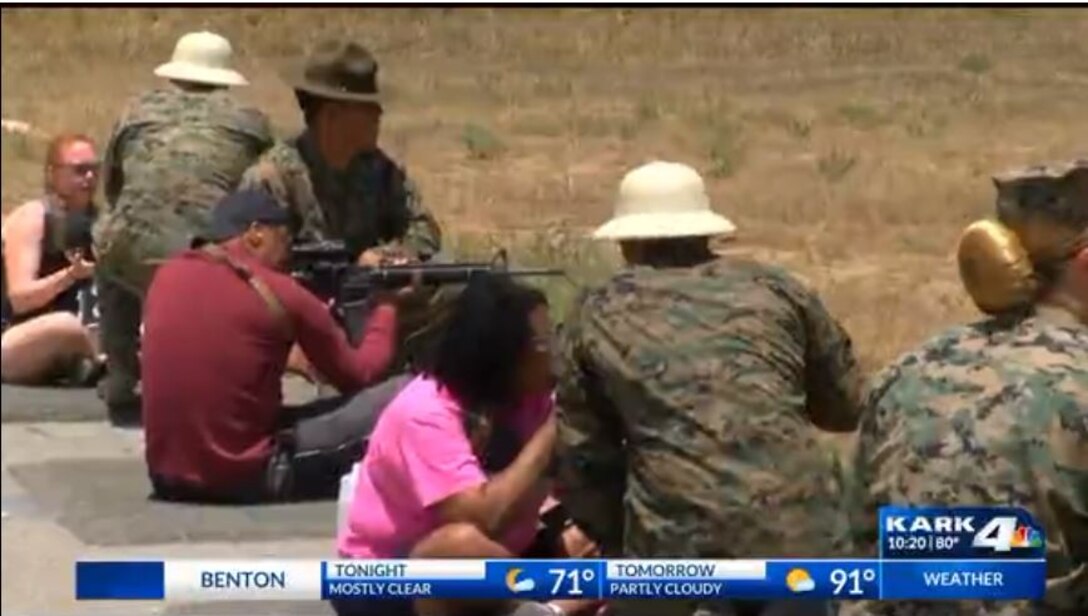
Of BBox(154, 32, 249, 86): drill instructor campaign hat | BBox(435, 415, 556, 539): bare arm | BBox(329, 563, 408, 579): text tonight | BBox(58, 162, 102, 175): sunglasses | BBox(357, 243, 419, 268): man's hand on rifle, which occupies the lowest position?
BBox(329, 563, 408, 579): text tonight

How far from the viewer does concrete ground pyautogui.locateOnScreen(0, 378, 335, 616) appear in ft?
19.9

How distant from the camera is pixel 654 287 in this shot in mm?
5406

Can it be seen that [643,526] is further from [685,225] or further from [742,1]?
[742,1]

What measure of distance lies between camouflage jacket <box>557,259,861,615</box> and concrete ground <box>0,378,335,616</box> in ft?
3.01

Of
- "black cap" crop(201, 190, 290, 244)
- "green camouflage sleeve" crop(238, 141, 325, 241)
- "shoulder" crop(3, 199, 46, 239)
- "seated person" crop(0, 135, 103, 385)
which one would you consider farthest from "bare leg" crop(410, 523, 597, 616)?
"shoulder" crop(3, 199, 46, 239)

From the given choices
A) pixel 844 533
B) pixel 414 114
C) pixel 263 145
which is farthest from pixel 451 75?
pixel 844 533

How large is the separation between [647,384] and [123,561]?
1.31 metres

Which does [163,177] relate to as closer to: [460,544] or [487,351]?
[487,351]

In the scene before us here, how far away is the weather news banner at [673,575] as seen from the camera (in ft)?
16.4

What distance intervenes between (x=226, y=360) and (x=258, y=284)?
0.69ft

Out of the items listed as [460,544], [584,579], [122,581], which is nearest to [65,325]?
[122,581]

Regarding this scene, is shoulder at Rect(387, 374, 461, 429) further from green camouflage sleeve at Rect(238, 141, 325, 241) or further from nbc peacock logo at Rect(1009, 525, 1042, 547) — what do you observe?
green camouflage sleeve at Rect(238, 141, 325, 241)

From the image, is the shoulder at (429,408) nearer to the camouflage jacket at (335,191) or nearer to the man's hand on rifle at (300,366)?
the man's hand on rifle at (300,366)

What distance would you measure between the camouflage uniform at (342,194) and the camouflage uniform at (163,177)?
17 centimetres
